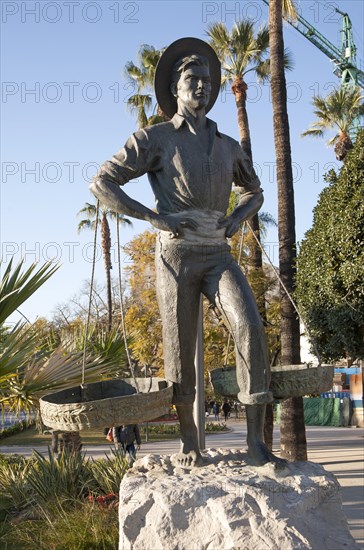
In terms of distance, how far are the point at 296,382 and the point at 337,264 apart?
7.91 metres

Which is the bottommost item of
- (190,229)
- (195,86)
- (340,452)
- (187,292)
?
(340,452)

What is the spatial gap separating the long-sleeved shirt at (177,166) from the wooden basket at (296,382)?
3.58 feet

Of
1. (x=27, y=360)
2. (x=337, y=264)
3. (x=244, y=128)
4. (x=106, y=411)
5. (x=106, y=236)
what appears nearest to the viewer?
(x=106, y=411)

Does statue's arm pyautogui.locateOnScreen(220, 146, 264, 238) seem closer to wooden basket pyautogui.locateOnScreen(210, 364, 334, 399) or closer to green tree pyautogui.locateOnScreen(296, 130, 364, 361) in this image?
wooden basket pyautogui.locateOnScreen(210, 364, 334, 399)

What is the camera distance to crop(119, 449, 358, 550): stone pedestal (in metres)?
3.55

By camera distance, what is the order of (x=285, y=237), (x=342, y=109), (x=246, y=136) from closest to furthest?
(x=285, y=237) < (x=246, y=136) < (x=342, y=109)

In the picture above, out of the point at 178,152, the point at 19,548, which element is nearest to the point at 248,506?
the point at 178,152

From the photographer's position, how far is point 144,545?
3.62 metres

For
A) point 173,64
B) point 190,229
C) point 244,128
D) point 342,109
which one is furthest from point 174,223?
point 342,109

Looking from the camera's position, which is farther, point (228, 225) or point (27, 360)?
point (27, 360)

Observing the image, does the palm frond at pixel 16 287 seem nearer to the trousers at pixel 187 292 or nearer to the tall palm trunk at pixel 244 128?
the trousers at pixel 187 292

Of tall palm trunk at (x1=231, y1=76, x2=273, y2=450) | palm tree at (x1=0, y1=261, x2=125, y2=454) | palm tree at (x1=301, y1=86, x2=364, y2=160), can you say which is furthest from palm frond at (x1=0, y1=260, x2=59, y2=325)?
palm tree at (x1=301, y1=86, x2=364, y2=160)

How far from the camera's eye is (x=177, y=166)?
163 inches

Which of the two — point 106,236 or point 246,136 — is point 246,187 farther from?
point 106,236
